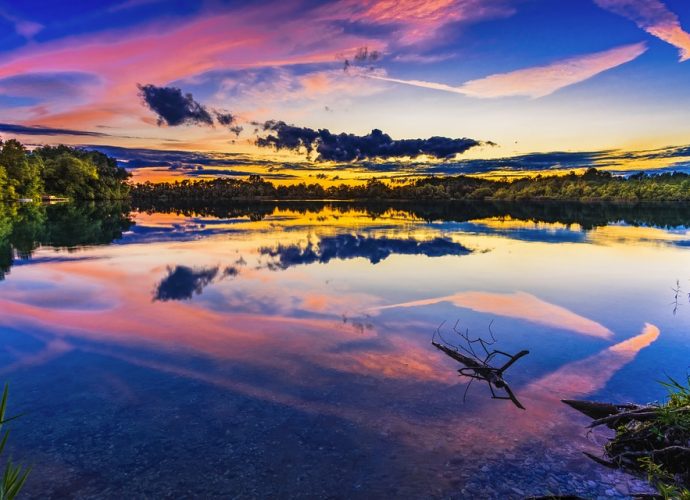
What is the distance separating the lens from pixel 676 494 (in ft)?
19.0

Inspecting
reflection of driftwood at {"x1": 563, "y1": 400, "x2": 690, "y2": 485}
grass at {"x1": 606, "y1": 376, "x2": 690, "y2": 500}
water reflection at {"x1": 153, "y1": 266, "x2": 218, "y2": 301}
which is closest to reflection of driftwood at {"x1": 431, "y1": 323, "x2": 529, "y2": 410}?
reflection of driftwood at {"x1": 563, "y1": 400, "x2": 690, "y2": 485}

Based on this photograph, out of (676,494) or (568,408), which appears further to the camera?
(568,408)

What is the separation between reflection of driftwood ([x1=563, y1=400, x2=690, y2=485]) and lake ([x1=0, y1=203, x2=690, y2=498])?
361 millimetres

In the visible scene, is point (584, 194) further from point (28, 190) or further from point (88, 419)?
point (88, 419)

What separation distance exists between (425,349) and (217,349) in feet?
19.0

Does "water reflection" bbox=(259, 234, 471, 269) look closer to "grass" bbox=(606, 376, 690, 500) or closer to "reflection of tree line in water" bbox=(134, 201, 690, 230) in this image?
"grass" bbox=(606, 376, 690, 500)

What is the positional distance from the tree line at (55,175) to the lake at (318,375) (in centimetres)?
9882

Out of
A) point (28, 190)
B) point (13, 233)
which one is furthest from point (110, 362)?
point (28, 190)

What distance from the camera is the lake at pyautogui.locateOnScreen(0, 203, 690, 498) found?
6.85 meters

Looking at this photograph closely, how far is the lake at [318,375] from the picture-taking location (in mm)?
6848

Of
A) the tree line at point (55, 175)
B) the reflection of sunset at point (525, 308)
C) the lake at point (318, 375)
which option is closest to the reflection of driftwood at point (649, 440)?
the lake at point (318, 375)

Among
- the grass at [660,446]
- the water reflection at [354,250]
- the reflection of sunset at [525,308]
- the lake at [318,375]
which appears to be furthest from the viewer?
the water reflection at [354,250]

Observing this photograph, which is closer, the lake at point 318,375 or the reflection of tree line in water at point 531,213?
the lake at point 318,375

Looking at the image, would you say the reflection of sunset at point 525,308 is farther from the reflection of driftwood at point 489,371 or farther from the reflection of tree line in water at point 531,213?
the reflection of tree line in water at point 531,213
